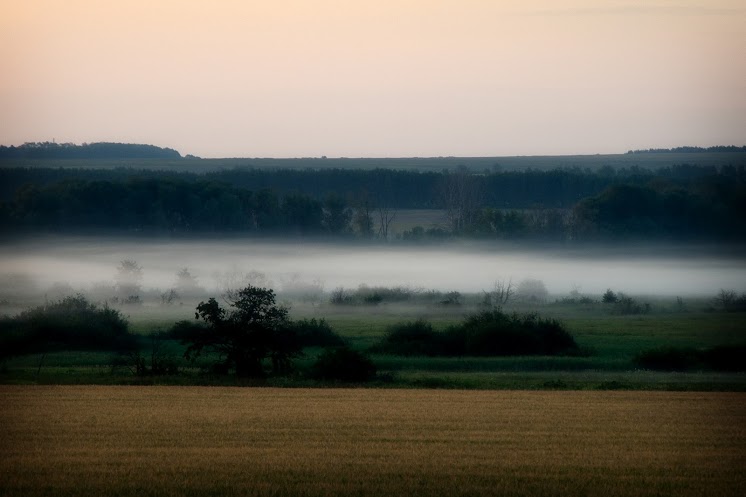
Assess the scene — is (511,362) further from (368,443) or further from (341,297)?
(341,297)

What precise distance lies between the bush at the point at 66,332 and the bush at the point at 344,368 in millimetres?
17914

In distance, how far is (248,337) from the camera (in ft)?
135

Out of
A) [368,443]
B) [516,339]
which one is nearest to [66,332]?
[516,339]

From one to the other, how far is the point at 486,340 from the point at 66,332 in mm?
22018

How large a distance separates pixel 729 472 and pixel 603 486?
3111 mm

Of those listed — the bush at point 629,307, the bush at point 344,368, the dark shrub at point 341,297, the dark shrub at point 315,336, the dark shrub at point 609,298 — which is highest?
the bush at point 344,368

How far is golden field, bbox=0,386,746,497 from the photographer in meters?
20.1

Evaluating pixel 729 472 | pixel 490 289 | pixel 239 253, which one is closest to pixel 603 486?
pixel 729 472

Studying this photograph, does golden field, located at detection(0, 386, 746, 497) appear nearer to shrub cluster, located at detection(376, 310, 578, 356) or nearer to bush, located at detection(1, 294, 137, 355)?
shrub cluster, located at detection(376, 310, 578, 356)

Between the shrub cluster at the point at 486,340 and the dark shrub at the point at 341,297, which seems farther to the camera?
the dark shrub at the point at 341,297

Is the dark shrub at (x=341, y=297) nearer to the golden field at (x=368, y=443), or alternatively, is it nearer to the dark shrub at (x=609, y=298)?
the dark shrub at (x=609, y=298)

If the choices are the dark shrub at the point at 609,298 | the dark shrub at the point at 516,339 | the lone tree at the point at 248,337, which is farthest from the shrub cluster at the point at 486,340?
the dark shrub at the point at 609,298

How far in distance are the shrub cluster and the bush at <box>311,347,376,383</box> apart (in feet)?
40.3

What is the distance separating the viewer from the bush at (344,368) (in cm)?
4025
